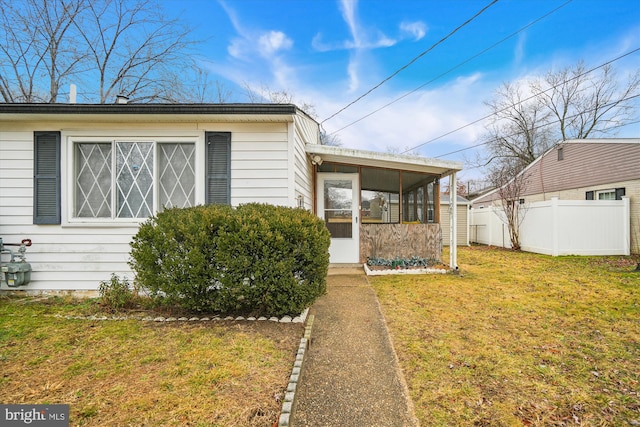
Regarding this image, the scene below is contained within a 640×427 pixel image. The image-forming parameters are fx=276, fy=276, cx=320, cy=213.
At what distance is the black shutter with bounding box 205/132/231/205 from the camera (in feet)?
14.1

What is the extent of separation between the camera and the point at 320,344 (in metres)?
2.87

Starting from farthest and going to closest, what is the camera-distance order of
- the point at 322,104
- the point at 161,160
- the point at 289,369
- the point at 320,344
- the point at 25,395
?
1. the point at 322,104
2. the point at 161,160
3. the point at 320,344
4. the point at 289,369
5. the point at 25,395

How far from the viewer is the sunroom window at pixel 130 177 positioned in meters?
4.31

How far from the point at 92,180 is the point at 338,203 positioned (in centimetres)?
458

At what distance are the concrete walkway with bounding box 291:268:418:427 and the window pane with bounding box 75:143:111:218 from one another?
3.70 m

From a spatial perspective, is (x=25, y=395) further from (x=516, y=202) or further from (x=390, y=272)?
(x=516, y=202)

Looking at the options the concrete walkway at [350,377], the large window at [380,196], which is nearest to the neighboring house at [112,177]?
the concrete walkway at [350,377]

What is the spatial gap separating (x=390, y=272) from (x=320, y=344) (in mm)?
3592

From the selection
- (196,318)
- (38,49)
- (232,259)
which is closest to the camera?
(232,259)

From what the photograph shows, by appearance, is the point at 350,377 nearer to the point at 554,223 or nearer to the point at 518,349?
the point at 518,349

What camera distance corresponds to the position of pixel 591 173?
10.4 metres

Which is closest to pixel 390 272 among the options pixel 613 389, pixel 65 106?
pixel 613 389

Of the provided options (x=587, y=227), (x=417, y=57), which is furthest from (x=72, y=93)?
(x=587, y=227)

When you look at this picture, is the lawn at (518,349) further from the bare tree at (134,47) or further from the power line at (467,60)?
the bare tree at (134,47)
